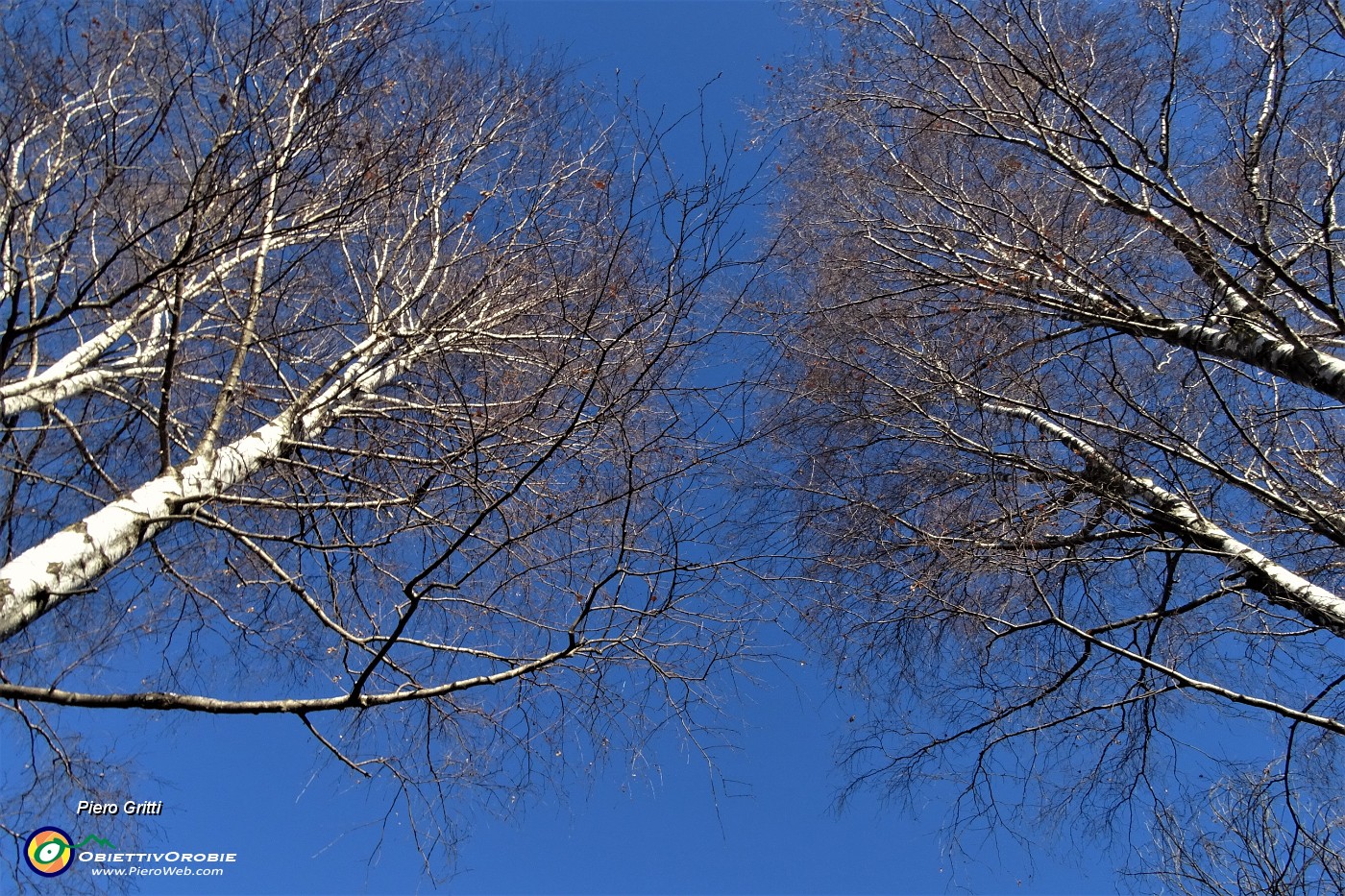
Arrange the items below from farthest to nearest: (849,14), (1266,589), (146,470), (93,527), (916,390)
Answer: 1. (849,14)
2. (146,470)
3. (916,390)
4. (1266,589)
5. (93,527)

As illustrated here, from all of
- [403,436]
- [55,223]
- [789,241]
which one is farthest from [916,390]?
[55,223]

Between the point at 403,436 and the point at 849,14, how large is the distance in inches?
151

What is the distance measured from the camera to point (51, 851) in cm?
386

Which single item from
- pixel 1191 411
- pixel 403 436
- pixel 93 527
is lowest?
pixel 93 527

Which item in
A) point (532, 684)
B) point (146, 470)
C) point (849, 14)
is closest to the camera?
point (532, 684)

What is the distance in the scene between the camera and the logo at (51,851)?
3.76 meters

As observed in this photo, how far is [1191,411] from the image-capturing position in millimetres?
3742

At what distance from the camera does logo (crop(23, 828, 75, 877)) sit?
12.3 feet

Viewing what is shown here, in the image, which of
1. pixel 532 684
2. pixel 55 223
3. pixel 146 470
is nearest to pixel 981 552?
pixel 532 684

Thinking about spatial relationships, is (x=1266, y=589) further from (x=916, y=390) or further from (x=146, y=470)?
(x=146, y=470)

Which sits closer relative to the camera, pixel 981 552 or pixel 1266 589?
pixel 1266 589

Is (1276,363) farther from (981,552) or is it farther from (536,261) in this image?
(536,261)

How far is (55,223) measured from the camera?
177 inches

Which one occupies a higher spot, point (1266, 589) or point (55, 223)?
point (55, 223)
